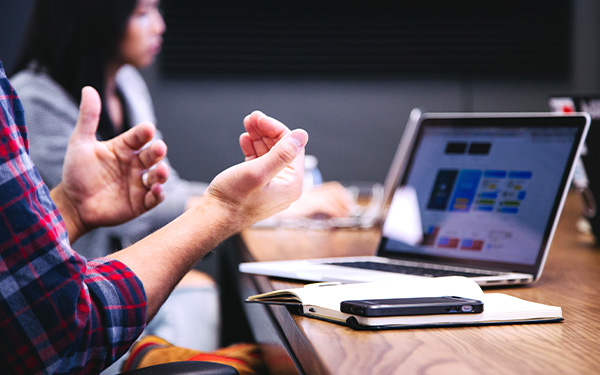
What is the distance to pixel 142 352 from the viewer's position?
1.15 metres

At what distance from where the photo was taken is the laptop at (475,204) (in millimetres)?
1128

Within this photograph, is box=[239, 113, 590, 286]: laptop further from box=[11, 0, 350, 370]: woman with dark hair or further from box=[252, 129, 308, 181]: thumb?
box=[11, 0, 350, 370]: woman with dark hair

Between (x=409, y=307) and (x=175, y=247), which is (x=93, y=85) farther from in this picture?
(x=409, y=307)

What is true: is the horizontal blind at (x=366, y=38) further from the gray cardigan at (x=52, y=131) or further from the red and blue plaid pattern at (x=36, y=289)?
the red and blue plaid pattern at (x=36, y=289)

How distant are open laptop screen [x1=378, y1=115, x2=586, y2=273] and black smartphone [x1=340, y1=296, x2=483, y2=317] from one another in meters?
0.35

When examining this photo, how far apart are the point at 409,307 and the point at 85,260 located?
0.40m

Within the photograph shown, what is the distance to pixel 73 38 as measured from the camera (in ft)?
6.86

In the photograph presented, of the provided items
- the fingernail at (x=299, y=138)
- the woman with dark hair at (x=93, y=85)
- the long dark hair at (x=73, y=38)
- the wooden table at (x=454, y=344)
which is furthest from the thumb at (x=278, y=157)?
the long dark hair at (x=73, y=38)

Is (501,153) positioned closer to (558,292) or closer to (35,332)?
(558,292)

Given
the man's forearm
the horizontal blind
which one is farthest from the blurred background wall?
the man's forearm

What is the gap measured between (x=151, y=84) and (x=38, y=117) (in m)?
1.65

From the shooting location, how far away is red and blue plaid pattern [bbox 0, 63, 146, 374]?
75cm

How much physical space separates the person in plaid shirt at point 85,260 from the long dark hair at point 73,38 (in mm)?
1175

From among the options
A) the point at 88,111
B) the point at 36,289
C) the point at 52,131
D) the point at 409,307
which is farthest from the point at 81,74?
the point at 409,307
